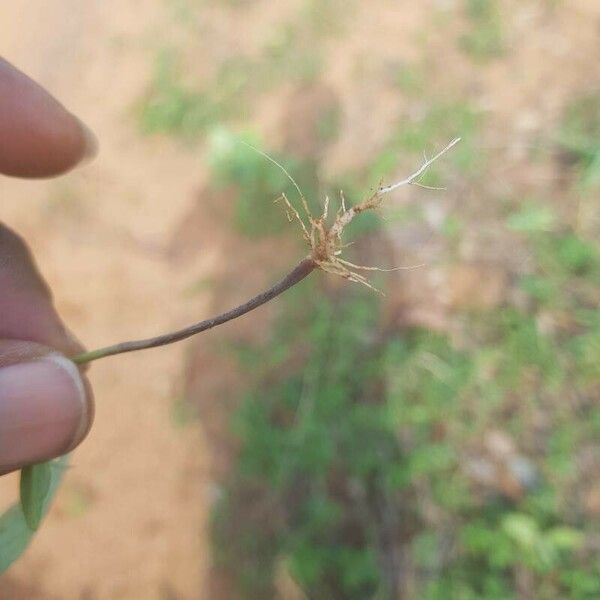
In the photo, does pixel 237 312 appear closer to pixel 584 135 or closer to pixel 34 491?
pixel 34 491

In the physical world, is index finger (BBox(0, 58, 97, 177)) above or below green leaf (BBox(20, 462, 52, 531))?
above

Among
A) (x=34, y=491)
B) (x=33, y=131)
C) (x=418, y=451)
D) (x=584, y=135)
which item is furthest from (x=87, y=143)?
(x=584, y=135)

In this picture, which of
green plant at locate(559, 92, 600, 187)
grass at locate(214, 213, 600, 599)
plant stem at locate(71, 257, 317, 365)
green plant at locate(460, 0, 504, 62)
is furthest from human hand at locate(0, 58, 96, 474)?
green plant at locate(460, 0, 504, 62)

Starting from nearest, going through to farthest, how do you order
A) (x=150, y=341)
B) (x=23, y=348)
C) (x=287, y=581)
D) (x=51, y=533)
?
(x=150, y=341), (x=23, y=348), (x=287, y=581), (x=51, y=533)

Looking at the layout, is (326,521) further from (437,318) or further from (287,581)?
(437,318)

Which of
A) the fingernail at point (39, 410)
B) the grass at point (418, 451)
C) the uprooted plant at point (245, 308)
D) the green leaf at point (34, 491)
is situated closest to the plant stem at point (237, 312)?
the uprooted plant at point (245, 308)

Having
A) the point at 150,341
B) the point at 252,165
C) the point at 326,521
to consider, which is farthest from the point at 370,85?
the point at 150,341

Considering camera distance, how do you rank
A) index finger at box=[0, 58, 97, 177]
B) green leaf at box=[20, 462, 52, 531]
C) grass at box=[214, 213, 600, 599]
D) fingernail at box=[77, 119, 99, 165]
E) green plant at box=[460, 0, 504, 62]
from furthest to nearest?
green plant at box=[460, 0, 504, 62] < grass at box=[214, 213, 600, 599] < fingernail at box=[77, 119, 99, 165] < index finger at box=[0, 58, 97, 177] < green leaf at box=[20, 462, 52, 531]

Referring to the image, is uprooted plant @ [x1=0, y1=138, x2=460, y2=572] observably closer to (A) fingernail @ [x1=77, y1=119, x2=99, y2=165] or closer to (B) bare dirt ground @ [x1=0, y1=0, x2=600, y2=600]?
(A) fingernail @ [x1=77, y1=119, x2=99, y2=165]
